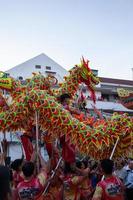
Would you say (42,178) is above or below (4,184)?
below

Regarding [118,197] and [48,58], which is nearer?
[118,197]

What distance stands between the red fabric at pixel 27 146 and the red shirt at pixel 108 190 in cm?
158

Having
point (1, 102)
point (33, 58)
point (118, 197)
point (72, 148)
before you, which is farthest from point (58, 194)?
point (33, 58)

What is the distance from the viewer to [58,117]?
4488 millimetres

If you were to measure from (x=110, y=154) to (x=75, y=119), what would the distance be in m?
0.70

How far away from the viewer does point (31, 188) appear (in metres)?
4.09

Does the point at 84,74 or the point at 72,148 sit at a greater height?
the point at 84,74

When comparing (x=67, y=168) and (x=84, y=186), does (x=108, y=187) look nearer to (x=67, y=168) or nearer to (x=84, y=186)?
(x=67, y=168)

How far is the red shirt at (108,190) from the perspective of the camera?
4.08 meters

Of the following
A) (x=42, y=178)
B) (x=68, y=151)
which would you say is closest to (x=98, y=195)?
(x=42, y=178)

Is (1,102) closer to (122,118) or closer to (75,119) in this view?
(75,119)

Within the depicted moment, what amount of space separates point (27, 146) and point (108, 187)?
1727mm

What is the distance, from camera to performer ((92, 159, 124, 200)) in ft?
13.4

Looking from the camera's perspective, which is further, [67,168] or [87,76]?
[87,76]
